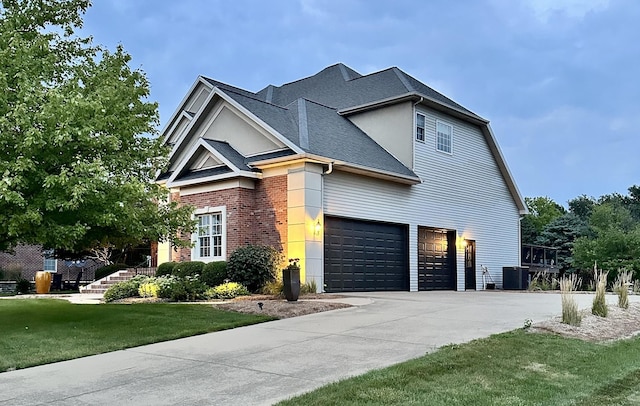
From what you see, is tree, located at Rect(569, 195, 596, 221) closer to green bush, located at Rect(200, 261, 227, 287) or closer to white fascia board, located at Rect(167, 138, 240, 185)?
white fascia board, located at Rect(167, 138, 240, 185)

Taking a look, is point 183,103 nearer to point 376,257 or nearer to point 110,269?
point 110,269

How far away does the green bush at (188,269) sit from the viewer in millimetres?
16812

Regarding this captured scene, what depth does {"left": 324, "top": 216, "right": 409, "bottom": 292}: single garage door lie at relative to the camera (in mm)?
16828

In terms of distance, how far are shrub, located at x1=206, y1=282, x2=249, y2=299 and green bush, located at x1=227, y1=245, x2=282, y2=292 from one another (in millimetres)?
403

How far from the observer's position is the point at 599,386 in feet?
19.4

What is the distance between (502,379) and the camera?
236 inches

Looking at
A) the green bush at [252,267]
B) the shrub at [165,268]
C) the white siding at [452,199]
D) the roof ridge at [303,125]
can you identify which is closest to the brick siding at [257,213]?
the green bush at [252,267]

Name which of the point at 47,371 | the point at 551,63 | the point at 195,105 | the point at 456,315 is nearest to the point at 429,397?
the point at 47,371

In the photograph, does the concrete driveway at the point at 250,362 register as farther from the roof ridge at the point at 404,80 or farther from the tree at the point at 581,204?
the tree at the point at 581,204

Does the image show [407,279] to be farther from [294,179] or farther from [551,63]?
[551,63]

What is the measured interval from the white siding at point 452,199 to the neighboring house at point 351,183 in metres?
0.05

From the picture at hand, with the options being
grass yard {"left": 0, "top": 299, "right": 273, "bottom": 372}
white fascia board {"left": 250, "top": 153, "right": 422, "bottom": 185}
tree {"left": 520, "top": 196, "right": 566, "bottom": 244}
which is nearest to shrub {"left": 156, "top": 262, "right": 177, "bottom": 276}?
white fascia board {"left": 250, "top": 153, "right": 422, "bottom": 185}

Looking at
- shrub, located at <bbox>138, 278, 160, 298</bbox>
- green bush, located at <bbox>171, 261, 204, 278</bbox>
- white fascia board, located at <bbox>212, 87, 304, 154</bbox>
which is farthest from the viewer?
green bush, located at <bbox>171, 261, 204, 278</bbox>

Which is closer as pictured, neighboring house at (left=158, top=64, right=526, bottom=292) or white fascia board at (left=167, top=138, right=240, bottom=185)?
neighboring house at (left=158, top=64, right=526, bottom=292)
